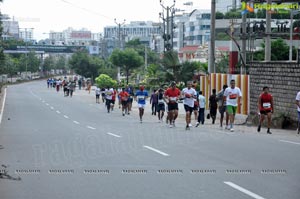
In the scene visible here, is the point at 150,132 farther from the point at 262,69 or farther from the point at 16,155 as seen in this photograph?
the point at 262,69

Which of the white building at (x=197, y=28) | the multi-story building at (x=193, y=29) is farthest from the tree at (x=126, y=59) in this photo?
the multi-story building at (x=193, y=29)

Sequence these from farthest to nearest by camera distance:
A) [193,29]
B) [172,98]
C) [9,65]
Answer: [193,29] < [9,65] < [172,98]

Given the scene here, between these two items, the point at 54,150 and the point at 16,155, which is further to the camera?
the point at 54,150

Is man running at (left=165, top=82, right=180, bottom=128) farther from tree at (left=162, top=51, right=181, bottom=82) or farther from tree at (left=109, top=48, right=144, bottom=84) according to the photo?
tree at (left=109, top=48, right=144, bottom=84)

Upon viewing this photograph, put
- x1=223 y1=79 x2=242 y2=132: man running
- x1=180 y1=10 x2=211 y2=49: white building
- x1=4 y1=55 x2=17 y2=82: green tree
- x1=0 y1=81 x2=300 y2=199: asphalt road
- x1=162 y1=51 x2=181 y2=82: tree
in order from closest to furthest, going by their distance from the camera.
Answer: x1=0 y1=81 x2=300 y2=199: asphalt road
x1=223 y1=79 x2=242 y2=132: man running
x1=162 y1=51 x2=181 y2=82: tree
x1=4 y1=55 x2=17 y2=82: green tree
x1=180 y1=10 x2=211 y2=49: white building

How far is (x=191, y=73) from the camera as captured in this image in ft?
150

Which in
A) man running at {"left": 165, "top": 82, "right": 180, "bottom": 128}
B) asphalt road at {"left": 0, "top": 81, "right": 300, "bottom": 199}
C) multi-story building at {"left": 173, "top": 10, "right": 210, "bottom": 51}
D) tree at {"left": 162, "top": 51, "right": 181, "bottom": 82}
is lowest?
asphalt road at {"left": 0, "top": 81, "right": 300, "bottom": 199}

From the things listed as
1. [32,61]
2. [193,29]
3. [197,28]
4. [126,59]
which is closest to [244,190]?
[126,59]

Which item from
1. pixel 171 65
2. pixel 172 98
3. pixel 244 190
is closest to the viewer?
pixel 244 190

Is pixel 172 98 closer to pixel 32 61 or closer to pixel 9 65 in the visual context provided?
pixel 9 65

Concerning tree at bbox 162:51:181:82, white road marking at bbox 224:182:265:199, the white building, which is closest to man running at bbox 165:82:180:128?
white road marking at bbox 224:182:265:199

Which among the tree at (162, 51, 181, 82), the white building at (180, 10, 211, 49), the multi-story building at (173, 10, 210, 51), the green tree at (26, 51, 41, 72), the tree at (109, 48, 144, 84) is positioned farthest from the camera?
the green tree at (26, 51, 41, 72)

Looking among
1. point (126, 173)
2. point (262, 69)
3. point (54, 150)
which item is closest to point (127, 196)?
point (126, 173)

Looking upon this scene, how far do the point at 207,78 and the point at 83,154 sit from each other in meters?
21.5
